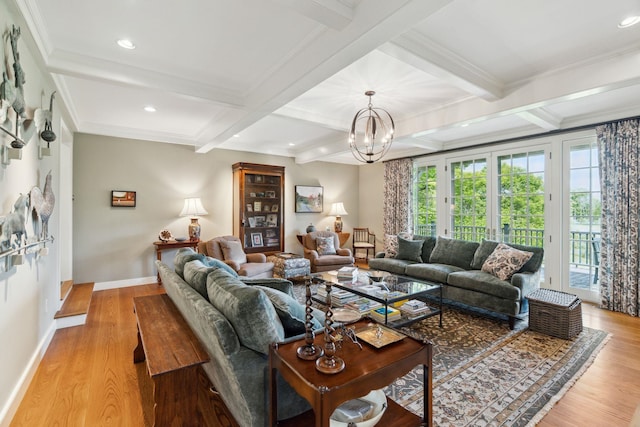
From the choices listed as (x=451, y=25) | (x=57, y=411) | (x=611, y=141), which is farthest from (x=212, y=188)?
(x=611, y=141)

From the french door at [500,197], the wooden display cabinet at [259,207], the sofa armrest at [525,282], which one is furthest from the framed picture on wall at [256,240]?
the sofa armrest at [525,282]

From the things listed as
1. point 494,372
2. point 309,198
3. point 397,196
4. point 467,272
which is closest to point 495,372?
point 494,372

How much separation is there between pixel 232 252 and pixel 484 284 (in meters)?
3.58

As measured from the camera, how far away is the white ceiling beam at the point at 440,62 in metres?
2.18

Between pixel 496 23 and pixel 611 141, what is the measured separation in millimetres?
3162

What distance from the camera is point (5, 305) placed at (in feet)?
5.94

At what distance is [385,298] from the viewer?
2.90m

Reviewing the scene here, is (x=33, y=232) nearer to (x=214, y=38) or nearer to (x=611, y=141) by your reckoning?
(x=214, y=38)

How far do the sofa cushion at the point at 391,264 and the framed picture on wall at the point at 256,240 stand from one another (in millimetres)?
2342

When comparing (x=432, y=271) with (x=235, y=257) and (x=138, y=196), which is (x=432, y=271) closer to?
(x=235, y=257)

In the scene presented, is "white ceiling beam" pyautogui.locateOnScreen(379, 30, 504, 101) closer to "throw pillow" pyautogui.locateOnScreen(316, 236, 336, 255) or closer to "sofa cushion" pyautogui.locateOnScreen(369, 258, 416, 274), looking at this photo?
→ "sofa cushion" pyautogui.locateOnScreen(369, 258, 416, 274)

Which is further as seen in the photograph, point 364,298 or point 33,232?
point 364,298

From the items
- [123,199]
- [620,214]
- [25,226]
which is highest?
[123,199]

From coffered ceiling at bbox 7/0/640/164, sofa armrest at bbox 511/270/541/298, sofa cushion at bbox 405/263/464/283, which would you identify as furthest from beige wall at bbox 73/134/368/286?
sofa armrest at bbox 511/270/541/298
